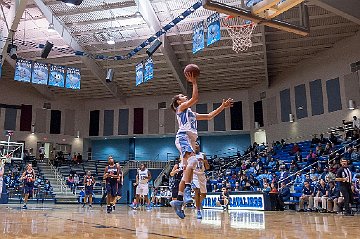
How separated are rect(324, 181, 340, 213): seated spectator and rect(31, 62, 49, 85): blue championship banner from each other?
1259cm

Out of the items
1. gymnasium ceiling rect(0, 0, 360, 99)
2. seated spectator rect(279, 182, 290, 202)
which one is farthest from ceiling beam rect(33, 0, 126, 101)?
seated spectator rect(279, 182, 290, 202)

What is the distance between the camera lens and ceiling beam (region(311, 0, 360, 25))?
12680mm

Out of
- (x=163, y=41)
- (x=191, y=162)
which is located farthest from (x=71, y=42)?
(x=191, y=162)

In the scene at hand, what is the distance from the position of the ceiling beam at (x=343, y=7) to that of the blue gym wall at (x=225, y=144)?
14440 millimetres

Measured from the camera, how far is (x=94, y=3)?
16562 mm

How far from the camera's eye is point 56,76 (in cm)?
1698

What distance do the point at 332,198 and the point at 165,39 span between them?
38.7 feet

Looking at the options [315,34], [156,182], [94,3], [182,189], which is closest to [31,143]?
[156,182]

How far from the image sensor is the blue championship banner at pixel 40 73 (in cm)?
1653

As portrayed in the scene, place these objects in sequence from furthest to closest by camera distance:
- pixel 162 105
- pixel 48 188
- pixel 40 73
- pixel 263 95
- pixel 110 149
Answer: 1. pixel 110 149
2. pixel 162 105
3. pixel 263 95
4. pixel 48 188
5. pixel 40 73

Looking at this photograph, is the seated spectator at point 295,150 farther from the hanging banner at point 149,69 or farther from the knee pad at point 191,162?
the knee pad at point 191,162

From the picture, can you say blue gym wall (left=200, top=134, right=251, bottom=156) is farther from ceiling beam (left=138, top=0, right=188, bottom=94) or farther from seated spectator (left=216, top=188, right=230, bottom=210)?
seated spectator (left=216, top=188, right=230, bottom=210)

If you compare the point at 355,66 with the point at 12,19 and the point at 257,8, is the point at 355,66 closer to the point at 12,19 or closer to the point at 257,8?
the point at 257,8

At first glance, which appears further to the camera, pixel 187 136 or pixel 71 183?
pixel 71 183
